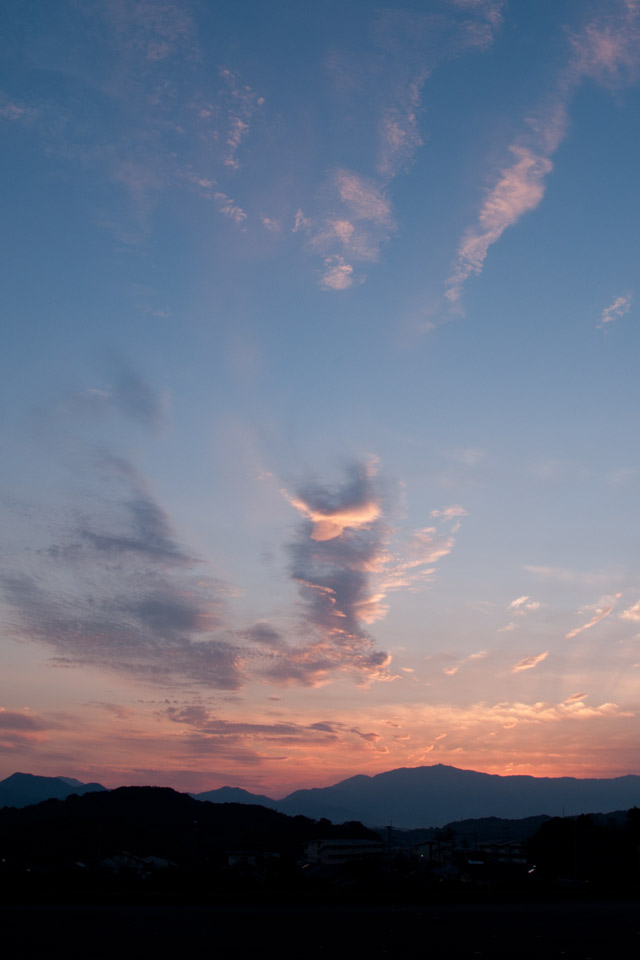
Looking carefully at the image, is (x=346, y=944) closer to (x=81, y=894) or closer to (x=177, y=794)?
(x=81, y=894)

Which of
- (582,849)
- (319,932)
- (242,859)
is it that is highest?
(242,859)

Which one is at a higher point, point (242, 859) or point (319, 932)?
point (242, 859)

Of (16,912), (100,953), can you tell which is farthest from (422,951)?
(16,912)

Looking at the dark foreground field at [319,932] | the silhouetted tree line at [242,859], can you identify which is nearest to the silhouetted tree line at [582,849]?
the silhouetted tree line at [242,859]

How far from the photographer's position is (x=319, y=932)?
2002 centimetres

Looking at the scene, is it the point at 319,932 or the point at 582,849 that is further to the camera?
the point at 582,849

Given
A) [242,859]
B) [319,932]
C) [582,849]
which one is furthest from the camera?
[242,859]

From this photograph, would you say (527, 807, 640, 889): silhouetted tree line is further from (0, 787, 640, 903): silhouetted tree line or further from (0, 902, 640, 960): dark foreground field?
(0, 902, 640, 960): dark foreground field

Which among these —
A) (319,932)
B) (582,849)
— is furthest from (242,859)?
(319,932)

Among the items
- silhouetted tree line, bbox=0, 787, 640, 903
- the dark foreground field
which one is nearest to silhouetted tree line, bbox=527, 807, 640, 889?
silhouetted tree line, bbox=0, 787, 640, 903

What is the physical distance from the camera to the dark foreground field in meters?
16.4

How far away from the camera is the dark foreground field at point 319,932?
16.4 m

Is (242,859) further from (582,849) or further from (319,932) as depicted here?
(319,932)

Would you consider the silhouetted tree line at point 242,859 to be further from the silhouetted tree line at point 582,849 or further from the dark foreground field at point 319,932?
the dark foreground field at point 319,932
